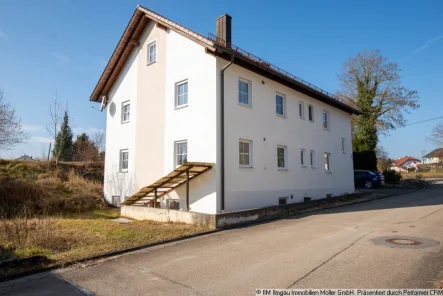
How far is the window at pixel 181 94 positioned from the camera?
13711mm

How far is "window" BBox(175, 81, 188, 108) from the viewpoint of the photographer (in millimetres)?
13711

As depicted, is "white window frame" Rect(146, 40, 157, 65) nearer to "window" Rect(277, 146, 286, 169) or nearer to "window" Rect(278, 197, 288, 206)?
"window" Rect(277, 146, 286, 169)

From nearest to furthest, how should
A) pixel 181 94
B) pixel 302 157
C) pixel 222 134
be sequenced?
1. pixel 222 134
2. pixel 181 94
3. pixel 302 157

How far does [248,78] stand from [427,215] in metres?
9.18

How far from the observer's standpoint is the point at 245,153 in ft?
43.7

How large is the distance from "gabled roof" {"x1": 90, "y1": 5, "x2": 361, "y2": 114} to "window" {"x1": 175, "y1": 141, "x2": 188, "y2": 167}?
417cm

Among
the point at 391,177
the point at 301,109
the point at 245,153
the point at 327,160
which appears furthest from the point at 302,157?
the point at 391,177

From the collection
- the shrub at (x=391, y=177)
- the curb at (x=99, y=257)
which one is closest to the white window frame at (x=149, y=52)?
the curb at (x=99, y=257)

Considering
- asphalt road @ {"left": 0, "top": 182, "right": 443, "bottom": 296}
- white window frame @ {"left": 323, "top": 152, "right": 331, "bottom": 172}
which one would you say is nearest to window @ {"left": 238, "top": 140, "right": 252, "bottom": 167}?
asphalt road @ {"left": 0, "top": 182, "right": 443, "bottom": 296}

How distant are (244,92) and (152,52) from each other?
581cm

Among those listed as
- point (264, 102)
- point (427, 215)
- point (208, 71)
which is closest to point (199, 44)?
point (208, 71)

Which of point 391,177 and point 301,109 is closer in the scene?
point 301,109

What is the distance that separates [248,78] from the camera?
13.8m

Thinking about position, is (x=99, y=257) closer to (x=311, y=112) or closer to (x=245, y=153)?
(x=245, y=153)
